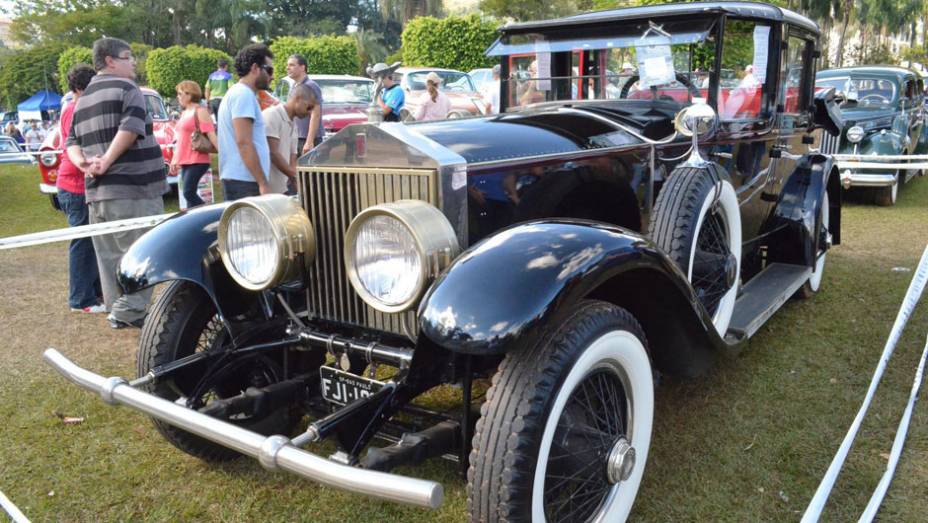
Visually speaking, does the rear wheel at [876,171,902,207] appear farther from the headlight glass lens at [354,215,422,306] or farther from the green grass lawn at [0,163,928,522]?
the headlight glass lens at [354,215,422,306]

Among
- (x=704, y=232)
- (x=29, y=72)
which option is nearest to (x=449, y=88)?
(x=704, y=232)

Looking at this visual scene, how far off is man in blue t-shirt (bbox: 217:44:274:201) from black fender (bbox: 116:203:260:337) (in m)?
1.57

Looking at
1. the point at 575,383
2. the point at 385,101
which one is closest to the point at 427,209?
the point at 575,383

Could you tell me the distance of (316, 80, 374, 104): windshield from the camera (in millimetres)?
12227

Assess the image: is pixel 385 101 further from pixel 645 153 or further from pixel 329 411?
pixel 329 411

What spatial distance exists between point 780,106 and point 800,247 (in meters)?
0.83

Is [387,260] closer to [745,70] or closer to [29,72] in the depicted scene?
[745,70]

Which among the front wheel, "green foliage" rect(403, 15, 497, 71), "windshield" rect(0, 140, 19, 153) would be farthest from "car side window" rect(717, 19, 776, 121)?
"green foliage" rect(403, 15, 497, 71)

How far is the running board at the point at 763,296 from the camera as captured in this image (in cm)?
301

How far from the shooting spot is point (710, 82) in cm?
329

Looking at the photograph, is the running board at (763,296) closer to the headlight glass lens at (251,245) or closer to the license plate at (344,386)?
the license plate at (344,386)

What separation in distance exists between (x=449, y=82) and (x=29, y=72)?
95.3 ft

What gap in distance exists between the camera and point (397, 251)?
6.54 ft

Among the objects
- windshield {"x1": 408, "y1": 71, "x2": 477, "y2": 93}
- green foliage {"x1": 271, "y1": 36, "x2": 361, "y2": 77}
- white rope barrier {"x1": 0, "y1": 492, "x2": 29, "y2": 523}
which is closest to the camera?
white rope barrier {"x1": 0, "y1": 492, "x2": 29, "y2": 523}
